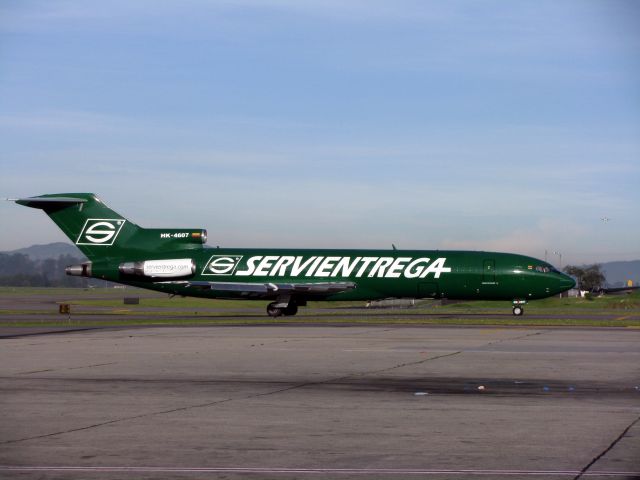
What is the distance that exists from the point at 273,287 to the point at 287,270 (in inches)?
59.8

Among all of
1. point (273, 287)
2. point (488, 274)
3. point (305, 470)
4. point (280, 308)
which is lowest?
point (305, 470)

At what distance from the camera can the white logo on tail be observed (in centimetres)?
5309

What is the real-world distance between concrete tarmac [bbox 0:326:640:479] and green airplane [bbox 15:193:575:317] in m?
24.0

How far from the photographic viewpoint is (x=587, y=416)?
1384 centimetres

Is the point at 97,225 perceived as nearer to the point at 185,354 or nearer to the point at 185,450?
the point at 185,354

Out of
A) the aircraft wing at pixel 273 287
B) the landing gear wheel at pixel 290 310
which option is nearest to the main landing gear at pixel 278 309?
the landing gear wheel at pixel 290 310

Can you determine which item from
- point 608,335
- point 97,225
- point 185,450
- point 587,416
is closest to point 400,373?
point 587,416

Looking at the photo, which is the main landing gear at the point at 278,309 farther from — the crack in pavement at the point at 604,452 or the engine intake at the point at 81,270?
the crack in pavement at the point at 604,452

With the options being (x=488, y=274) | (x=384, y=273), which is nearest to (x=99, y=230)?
(x=384, y=273)

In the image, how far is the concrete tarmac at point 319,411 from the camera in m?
10.2

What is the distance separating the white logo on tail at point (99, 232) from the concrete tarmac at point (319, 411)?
25974 mm

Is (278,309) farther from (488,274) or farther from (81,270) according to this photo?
(488,274)

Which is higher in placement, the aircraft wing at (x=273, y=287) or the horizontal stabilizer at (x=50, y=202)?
the horizontal stabilizer at (x=50, y=202)

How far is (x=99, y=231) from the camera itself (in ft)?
174
